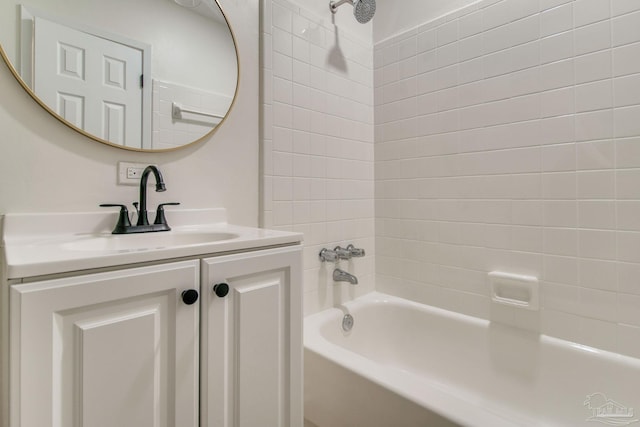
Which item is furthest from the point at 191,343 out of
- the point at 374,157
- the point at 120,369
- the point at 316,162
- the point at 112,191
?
the point at 374,157

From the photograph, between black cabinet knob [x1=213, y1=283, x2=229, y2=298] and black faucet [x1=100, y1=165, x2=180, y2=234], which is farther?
black faucet [x1=100, y1=165, x2=180, y2=234]

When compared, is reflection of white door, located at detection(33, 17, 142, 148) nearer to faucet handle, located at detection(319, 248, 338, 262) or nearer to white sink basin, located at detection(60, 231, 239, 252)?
white sink basin, located at detection(60, 231, 239, 252)

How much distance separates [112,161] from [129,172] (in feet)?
0.19

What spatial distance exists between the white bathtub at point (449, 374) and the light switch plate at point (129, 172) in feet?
2.83

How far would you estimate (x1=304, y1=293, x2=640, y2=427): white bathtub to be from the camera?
94 centimetres

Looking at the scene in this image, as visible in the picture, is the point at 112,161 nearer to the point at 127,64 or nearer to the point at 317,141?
the point at 127,64

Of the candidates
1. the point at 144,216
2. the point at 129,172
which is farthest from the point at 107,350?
the point at 129,172

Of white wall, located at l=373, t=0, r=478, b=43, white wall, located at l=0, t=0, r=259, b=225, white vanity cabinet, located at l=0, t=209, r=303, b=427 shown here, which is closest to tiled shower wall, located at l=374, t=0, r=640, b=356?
white wall, located at l=373, t=0, r=478, b=43

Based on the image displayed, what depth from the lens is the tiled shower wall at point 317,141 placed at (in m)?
1.43

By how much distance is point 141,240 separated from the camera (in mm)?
926

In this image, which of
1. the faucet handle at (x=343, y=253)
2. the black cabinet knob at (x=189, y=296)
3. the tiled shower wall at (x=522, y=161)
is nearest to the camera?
the black cabinet knob at (x=189, y=296)

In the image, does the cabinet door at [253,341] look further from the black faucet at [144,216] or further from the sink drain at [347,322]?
the sink drain at [347,322]

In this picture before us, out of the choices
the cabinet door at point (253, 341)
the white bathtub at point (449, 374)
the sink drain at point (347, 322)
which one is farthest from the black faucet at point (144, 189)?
the sink drain at point (347, 322)

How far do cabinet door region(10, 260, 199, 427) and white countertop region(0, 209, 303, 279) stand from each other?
3 centimetres
